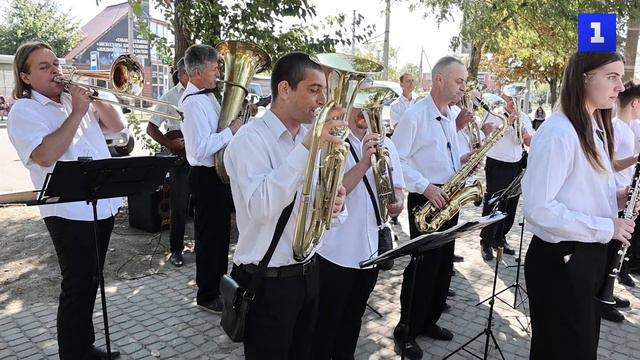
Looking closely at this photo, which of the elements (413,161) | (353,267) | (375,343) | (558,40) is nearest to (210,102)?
(413,161)

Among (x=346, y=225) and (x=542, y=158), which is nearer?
(x=542, y=158)

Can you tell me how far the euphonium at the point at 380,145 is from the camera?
312 centimetres

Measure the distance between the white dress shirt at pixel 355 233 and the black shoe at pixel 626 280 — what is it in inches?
161

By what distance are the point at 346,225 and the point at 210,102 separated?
2078 mm

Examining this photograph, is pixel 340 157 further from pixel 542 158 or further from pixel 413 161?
pixel 413 161

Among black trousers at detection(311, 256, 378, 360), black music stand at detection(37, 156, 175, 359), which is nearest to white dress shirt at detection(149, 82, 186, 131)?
black music stand at detection(37, 156, 175, 359)

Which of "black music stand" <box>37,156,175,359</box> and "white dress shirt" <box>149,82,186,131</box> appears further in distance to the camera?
"white dress shirt" <box>149,82,186,131</box>

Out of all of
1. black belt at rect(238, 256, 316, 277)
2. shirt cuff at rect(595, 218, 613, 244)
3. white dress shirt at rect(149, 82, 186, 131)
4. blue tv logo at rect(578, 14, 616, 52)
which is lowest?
black belt at rect(238, 256, 316, 277)

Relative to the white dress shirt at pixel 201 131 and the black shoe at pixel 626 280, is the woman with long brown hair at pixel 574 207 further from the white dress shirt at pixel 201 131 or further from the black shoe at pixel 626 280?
the black shoe at pixel 626 280

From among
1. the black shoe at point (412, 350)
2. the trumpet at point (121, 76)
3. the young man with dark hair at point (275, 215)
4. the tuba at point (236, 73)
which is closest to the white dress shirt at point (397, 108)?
the tuba at point (236, 73)

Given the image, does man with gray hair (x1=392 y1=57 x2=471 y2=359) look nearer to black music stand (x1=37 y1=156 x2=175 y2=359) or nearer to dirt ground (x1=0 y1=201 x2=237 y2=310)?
black music stand (x1=37 y1=156 x2=175 y2=359)

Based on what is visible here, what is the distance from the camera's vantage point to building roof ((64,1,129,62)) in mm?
43219

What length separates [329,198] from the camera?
2207mm

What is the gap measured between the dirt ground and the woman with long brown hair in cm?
433
